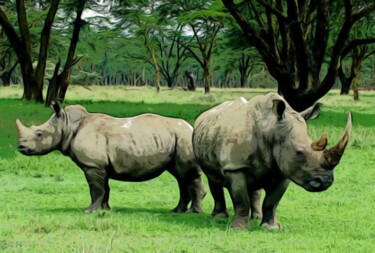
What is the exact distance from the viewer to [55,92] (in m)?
25.7

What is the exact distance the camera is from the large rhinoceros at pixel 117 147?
311 inches

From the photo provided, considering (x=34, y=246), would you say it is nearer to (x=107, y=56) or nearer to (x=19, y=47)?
(x=19, y=47)

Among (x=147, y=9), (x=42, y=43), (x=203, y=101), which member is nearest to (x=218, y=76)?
(x=147, y=9)

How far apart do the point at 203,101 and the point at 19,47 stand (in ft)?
36.4

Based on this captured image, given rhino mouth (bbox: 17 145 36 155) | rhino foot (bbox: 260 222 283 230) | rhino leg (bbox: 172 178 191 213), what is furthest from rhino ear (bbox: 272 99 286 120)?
rhino mouth (bbox: 17 145 36 155)

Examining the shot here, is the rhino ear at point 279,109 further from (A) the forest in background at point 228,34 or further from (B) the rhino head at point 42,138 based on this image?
(A) the forest in background at point 228,34

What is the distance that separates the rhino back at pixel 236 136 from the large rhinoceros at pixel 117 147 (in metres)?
0.50

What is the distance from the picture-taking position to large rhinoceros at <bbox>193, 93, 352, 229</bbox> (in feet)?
21.7

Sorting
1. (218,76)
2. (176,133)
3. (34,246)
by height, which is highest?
Result: (176,133)

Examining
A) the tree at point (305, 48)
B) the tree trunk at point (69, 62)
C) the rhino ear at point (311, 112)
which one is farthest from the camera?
the tree trunk at point (69, 62)

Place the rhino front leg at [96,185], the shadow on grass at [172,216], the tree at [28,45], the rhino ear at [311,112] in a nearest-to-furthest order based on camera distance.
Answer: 1. the shadow on grass at [172,216]
2. the rhino ear at [311,112]
3. the rhino front leg at [96,185]
4. the tree at [28,45]

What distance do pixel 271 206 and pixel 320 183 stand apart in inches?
24.7

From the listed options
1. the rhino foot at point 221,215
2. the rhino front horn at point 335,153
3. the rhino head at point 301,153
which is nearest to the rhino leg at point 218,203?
the rhino foot at point 221,215

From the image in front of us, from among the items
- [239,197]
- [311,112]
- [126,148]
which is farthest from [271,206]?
[126,148]
